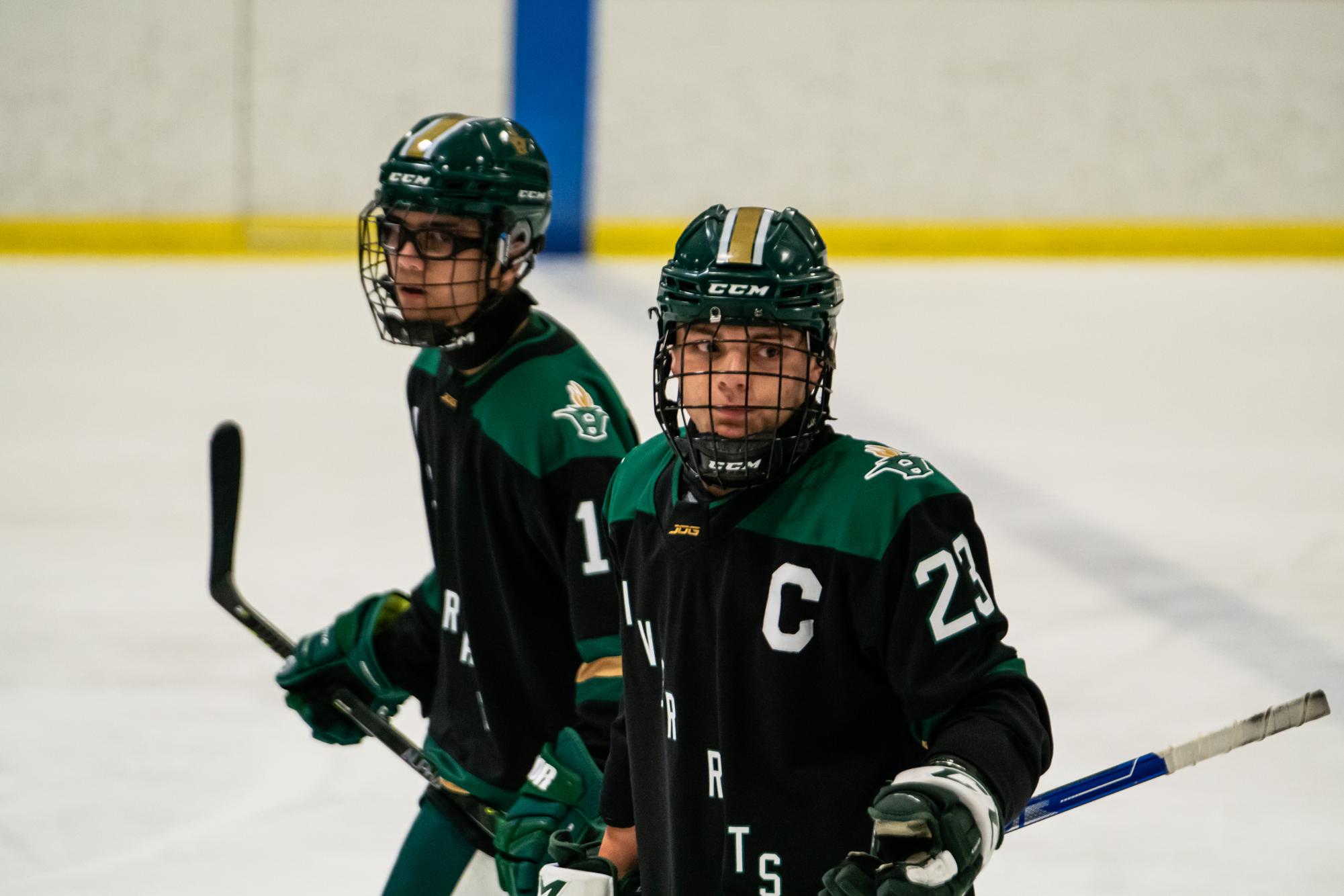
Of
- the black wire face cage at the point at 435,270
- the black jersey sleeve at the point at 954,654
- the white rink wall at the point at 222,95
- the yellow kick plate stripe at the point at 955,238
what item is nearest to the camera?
the black jersey sleeve at the point at 954,654

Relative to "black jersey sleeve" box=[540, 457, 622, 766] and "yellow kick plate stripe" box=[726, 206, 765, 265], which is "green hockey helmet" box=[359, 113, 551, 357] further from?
"yellow kick plate stripe" box=[726, 206, 765, 265]

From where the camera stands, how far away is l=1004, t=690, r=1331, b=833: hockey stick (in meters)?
1.60

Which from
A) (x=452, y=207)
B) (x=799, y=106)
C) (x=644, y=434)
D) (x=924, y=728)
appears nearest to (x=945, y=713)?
(x=924, y=728)

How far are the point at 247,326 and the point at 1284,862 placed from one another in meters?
5.49

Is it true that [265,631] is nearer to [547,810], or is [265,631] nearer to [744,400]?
[547,810]

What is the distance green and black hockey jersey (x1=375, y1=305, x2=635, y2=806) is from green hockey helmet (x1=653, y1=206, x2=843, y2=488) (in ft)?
1.45

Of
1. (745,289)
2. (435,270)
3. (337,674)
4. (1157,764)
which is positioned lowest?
(337,674)

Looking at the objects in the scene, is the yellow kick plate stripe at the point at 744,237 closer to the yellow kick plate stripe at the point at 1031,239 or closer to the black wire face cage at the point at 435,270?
the black wire face cage at the point at 435,270

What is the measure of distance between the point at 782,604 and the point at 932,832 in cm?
26

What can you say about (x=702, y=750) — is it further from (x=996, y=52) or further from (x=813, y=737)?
(x=996, y=52)

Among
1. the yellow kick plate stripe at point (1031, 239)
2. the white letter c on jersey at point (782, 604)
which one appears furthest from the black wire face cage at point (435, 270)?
the yellow kick plate stripe at point (1031, 239)

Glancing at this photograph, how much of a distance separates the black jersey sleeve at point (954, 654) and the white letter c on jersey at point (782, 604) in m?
0.07

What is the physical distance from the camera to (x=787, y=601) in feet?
4.86

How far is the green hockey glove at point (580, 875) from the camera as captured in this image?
165 centimetres
